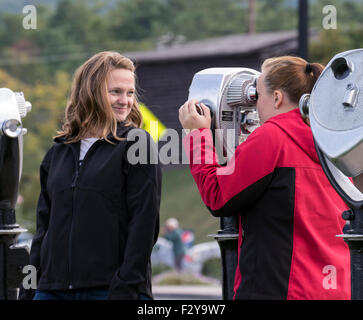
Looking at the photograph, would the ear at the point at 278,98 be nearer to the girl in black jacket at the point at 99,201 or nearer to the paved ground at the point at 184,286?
the girl in black jacket at the point at 99,201

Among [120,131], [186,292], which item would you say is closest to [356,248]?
[120,131]

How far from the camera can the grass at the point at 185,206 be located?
1912 cm

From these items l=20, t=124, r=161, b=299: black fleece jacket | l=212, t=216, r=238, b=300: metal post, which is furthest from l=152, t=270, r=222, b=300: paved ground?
l=20, t=124, r=161, b=299: black fleece jacket

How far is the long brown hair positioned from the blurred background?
109 cm

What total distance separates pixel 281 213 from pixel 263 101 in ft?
1.64

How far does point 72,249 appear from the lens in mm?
3420

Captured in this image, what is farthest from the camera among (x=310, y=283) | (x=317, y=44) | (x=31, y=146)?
(x=31, y=146)

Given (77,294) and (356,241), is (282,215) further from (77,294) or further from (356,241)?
(77,294)

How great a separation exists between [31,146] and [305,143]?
79.2 ft

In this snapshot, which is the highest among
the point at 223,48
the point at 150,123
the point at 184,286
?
the point at 223,48

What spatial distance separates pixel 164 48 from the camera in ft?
83.3

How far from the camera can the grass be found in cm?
1912

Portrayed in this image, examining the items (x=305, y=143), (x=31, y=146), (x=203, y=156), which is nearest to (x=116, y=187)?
(x=203, y=156)
